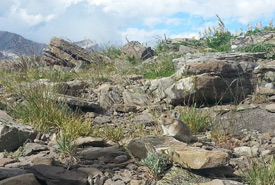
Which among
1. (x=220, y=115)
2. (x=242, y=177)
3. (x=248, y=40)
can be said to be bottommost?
(x=242, y=177)

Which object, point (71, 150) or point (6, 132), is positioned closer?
point (71, 150)

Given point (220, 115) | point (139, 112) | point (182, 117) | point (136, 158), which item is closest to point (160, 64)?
point (139, 112)

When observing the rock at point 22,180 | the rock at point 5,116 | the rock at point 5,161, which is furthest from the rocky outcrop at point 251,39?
the rock at point 22,180

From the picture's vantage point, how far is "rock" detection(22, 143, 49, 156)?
4.56 meters

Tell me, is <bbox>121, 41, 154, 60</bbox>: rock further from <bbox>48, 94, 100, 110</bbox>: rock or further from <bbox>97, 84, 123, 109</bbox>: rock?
<bbox>48, 94, 100, 110</bbox>: rock

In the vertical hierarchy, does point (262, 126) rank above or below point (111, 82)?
below

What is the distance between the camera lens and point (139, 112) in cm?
744

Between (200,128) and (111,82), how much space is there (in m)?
4.10

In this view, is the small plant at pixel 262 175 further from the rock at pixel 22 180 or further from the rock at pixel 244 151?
the rock at pixel 22 180

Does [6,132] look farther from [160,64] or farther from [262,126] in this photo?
[160,64]

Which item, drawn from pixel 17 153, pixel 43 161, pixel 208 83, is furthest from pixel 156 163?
pixel 208 83

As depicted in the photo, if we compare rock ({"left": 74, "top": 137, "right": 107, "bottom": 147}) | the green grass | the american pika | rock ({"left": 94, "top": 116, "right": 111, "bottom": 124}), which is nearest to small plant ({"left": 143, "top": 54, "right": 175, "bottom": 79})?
the green grass

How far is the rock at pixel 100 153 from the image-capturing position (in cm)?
440

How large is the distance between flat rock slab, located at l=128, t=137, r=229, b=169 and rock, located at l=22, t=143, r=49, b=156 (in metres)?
1.22
